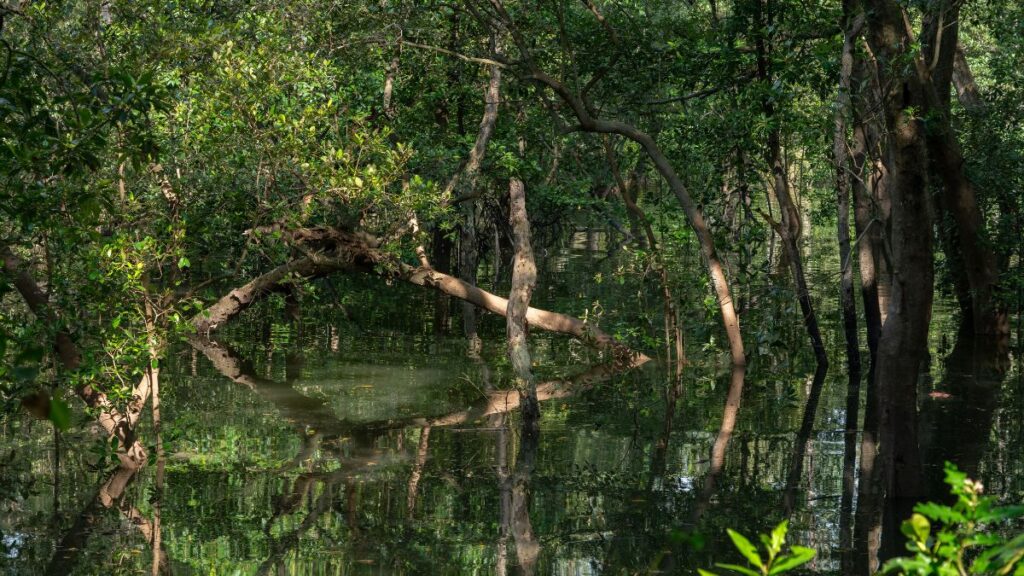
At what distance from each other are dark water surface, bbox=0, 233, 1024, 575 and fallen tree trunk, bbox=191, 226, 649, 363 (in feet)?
1.42

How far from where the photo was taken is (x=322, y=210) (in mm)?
16359

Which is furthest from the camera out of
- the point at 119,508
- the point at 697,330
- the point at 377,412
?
the point at 697,330

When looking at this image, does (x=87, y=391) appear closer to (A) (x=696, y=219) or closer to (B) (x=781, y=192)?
(A) (x=696, y=219)

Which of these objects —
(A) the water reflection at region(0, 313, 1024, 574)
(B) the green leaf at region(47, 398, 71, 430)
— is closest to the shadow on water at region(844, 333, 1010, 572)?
(A) the water reflection at region(0, 313, 1024, 574)

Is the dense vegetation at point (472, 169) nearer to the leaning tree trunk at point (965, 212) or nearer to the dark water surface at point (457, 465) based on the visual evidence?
the leaning tree trunk at point (965, 212)

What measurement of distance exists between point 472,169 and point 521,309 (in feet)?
14.5

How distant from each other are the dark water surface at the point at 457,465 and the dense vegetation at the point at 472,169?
359 millimetres

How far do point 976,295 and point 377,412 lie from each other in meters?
9.62

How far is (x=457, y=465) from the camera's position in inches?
430

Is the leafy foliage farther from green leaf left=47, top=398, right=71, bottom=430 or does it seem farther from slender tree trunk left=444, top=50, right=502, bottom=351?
slender tree trunk left=444, top=50, right=502, bottom=351

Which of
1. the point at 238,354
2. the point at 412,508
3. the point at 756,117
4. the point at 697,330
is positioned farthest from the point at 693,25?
the point at 412,508

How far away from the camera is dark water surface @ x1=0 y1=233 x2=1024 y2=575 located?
8258 mm

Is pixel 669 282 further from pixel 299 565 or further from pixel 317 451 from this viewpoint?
pixel 299 565

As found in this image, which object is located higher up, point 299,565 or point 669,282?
point 669,282
